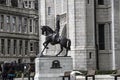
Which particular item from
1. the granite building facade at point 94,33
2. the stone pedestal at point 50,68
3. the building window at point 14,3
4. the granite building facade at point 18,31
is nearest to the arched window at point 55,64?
the stone pedestal at point 50,68

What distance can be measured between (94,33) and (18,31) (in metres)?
38.3

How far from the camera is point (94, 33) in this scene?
52.7m

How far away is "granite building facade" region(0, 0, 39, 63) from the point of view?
279 feet

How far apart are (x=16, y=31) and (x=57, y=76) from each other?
47.6m

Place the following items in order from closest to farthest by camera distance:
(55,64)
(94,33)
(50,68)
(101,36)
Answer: (50,68), (55,64), (94,33), (101,36)

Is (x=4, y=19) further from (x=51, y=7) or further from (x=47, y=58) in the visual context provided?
(x=47, y=58)

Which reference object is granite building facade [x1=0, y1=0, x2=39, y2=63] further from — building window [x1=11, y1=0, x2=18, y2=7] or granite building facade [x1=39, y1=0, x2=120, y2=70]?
granite building facade [x1=39, y1=0, x2=120, y2=70]

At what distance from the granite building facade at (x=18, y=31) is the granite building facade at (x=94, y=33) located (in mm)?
32662

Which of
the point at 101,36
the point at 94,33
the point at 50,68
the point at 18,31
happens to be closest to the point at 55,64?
the point at 50,68

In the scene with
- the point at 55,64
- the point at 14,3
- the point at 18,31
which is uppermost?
the point at 14,3

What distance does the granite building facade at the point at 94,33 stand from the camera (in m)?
51.9

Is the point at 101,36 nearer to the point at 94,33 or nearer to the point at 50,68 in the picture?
the point at 94,33

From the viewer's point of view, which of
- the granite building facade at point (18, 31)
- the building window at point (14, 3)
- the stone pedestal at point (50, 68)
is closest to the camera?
the stone pedestal at point (50, 68)

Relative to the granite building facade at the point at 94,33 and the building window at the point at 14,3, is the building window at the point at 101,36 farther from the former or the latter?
the building window at the point at 14,3
